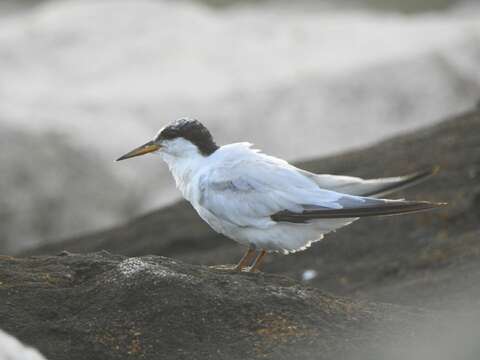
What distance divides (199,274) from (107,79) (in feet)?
48.3

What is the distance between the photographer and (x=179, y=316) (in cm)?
606

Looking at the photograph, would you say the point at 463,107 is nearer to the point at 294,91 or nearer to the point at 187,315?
the point at 294,91

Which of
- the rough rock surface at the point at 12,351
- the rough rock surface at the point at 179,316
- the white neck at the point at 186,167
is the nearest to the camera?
the rough rock surface at the point at 12,351

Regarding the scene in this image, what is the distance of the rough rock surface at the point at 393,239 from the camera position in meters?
8.92

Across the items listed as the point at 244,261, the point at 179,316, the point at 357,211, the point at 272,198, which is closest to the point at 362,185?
the point at 357,211

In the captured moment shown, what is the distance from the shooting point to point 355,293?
30.5ft

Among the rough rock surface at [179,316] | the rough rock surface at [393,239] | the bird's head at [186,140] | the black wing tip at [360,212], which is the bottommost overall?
the rough rock surface at [393,239]

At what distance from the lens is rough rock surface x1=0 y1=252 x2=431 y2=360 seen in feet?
19.1

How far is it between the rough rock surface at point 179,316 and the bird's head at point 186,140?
3.97 feet

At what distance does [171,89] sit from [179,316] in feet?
47.5

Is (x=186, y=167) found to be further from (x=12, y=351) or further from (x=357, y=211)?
(x=12, y=351)

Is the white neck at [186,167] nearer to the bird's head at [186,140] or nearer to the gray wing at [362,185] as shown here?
the bird's head at [186,140]

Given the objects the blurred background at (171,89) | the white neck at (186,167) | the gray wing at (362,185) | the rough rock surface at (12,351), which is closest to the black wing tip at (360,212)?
the gray wing at (362,185)

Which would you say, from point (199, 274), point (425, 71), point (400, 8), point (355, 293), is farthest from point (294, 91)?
point (199, 274)
